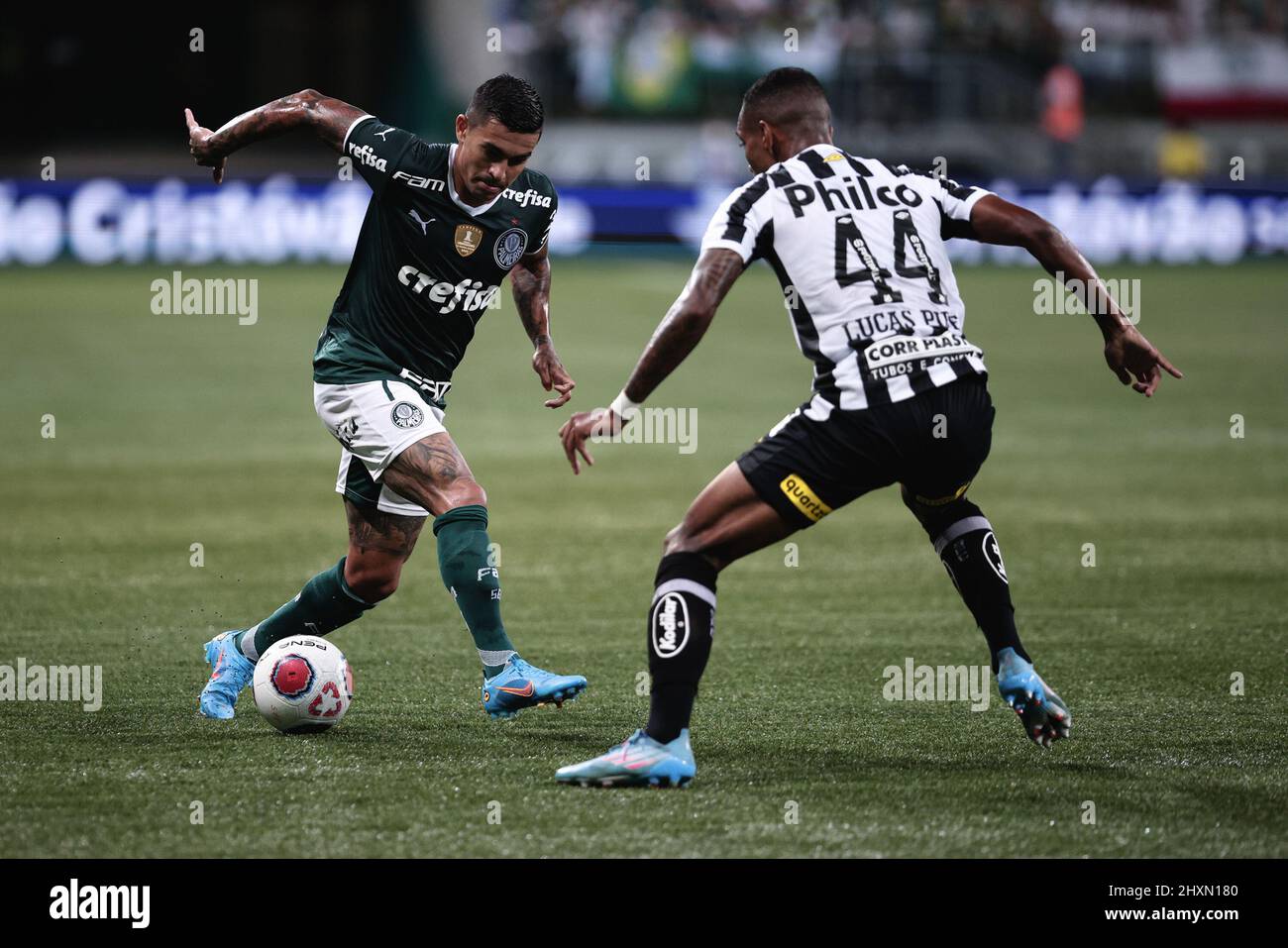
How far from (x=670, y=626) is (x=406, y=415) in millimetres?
1367

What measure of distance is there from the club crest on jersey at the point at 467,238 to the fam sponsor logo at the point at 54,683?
2.13 metres

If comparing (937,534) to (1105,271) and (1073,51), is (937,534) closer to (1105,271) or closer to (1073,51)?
(1105,271)

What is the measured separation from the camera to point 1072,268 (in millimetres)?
5434

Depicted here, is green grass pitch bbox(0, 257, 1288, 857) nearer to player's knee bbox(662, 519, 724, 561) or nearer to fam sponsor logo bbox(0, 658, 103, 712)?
fam sponsor logo bbox(0, 658, 103, 712)

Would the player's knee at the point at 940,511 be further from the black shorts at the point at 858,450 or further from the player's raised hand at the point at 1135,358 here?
the player's raised hand at the point at 1135,358

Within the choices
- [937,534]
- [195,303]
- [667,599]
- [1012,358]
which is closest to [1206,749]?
[937,534]

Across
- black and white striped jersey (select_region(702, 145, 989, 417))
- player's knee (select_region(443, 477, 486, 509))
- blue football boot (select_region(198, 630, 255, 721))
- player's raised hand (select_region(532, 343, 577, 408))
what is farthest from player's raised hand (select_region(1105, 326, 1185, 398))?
blue football boot (select_region(198, 630, 255, 721))

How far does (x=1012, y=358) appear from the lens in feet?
59.9

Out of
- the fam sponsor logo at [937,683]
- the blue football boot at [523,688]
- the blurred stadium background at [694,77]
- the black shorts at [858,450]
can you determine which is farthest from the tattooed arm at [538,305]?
the blurred stadium background at [694,77]

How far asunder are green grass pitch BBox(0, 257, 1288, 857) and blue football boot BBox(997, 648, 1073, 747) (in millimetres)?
123

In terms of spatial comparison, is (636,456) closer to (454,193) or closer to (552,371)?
(552,371)

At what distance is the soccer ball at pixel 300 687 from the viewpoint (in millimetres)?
5816

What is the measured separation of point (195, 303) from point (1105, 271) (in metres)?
13.4

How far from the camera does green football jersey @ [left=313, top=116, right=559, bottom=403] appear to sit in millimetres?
6141
